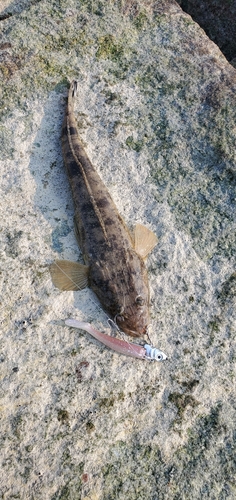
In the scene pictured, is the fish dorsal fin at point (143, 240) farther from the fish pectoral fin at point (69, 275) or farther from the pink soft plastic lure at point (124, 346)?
the pink soft plastic lure at point (124, 346)

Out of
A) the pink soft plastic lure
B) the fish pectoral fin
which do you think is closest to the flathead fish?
the fish pectoral fin

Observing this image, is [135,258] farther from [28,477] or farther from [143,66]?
[143,66]

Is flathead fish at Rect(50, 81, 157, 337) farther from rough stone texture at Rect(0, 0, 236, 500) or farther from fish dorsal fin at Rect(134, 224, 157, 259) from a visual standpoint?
rough stone texture at Rect(0, 0, 236, 500)

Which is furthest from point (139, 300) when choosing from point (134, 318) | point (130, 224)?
point (130, 224)

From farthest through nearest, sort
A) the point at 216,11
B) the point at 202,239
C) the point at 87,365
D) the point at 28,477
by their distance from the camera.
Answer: the point at 216,11
the point at 202,239
the point at 87,365
the point at 28,477

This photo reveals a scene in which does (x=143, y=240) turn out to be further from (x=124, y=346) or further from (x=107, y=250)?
(x=124, y=346)

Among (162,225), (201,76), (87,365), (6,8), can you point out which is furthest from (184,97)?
(87,365)

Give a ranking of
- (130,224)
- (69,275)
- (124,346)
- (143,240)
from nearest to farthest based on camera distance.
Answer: (124,346), (69,275), (143,240), (130,224)
